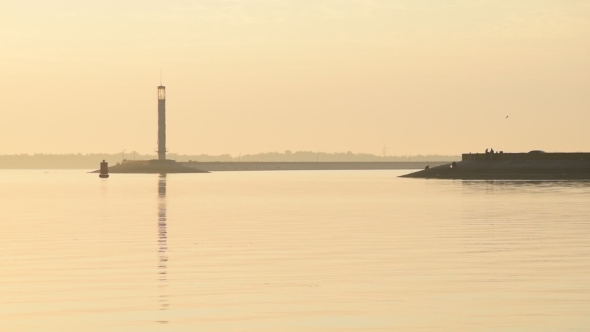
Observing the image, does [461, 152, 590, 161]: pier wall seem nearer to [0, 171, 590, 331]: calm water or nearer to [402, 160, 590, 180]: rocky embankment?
[402, 160, 590, 180]: rocky embankment

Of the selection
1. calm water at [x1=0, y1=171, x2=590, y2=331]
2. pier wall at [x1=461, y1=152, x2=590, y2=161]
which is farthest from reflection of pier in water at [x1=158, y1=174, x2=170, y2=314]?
pier wall at [x1=461, y1=152, x2=590, y2=161]

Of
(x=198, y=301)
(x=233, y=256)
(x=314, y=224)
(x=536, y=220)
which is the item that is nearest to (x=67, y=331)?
(x=198, y=301)

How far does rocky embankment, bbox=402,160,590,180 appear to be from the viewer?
15888 cm

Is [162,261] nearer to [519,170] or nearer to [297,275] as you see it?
[297,275]

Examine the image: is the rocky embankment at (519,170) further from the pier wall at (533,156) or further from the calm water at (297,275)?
the calm water at (297,275)

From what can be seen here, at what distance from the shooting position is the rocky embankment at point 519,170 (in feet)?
521

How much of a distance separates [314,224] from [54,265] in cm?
2114

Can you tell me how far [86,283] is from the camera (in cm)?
2445

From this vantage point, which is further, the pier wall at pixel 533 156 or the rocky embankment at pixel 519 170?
the pier wall at pixel 533 156

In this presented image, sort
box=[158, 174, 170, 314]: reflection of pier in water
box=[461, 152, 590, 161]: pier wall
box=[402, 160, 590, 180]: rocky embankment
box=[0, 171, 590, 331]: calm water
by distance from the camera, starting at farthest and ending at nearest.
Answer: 1. box=[461, 152, 590, 161]: pier wall
2. box=[402, 160, 590, 180]: rocky embankment
3. box=[158, 174, 170, 314]: reflection of pier in water
4. box=[0, 171, 590, 331]: calm water

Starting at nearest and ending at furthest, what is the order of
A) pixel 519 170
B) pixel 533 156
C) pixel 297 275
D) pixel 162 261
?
pixel 297 275
pixel 162 261
pixel 519 170
pixel 533 156

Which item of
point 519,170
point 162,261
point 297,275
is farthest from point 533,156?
point 297,275

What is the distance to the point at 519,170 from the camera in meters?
162

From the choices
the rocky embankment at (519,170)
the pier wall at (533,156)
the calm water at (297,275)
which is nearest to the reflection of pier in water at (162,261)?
the calm water at (297,275)
